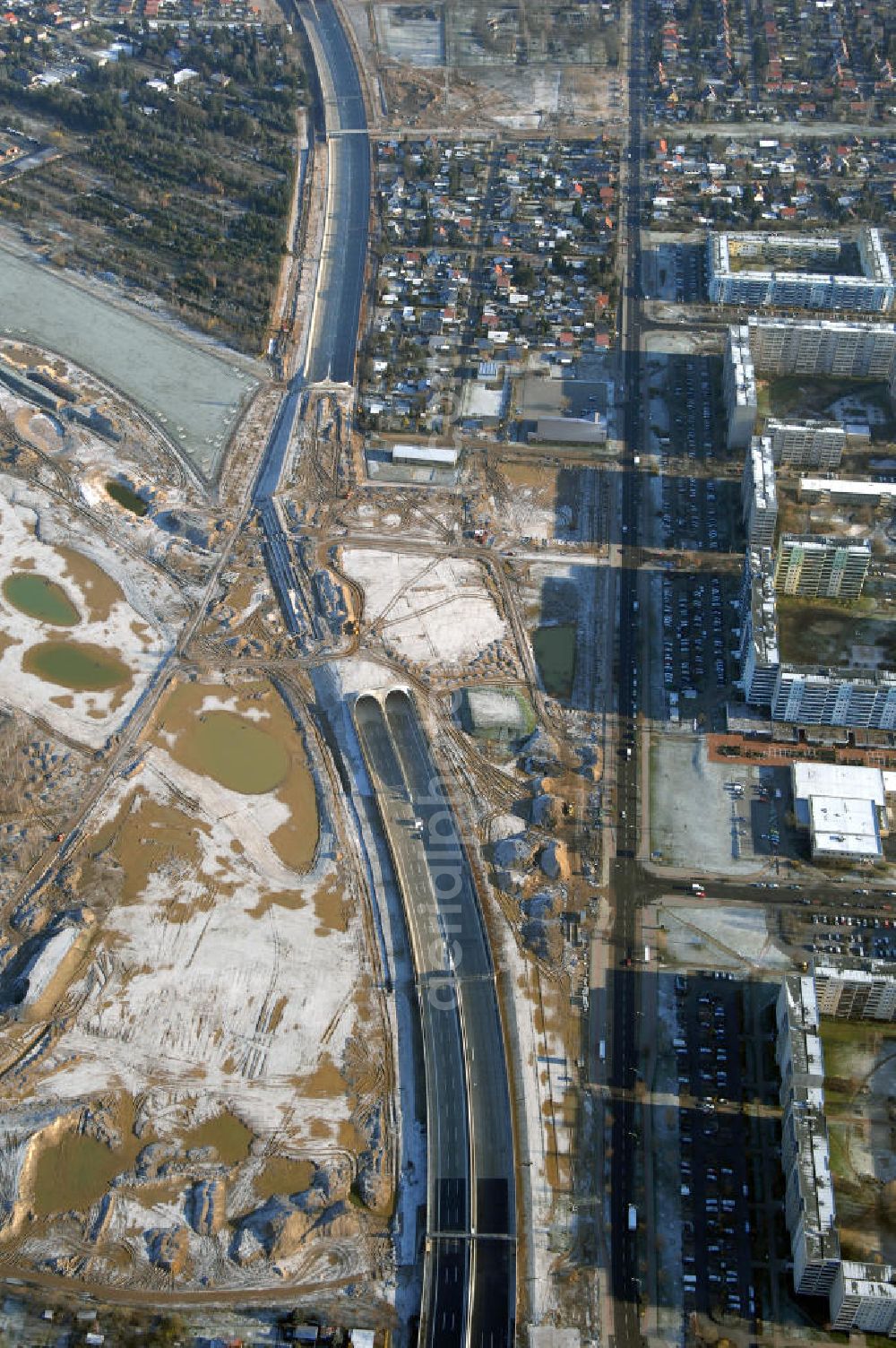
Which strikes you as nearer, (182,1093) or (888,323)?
(182,1093)

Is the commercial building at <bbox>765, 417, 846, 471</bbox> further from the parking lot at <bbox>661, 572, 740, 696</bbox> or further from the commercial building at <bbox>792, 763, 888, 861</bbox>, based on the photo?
the commercial building at <bbox>792, 763, 888, 861</bbox>

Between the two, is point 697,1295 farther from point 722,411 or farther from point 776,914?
point 722,411

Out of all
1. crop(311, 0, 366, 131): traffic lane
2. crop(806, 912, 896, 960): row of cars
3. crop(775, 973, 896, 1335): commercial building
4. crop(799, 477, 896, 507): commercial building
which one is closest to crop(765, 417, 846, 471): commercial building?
crop(799, 477, 896, 507): commercial building

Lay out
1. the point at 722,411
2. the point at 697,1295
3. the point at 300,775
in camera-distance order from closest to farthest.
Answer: the point at 697,1295
the point at 300,775
the point at 722,411

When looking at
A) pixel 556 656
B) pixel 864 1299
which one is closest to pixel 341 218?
pixel 556 656

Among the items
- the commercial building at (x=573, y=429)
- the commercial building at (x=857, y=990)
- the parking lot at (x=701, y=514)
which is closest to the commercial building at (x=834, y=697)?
the parking lot at (x=701, y=514)

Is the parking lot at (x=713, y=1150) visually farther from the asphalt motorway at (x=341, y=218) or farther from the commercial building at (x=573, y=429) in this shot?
the asphalt motorway at (x=341, y=218)

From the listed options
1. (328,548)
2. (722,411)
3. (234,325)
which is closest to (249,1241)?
(328,548)

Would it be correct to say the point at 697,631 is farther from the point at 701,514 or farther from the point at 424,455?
the point at 424,455
